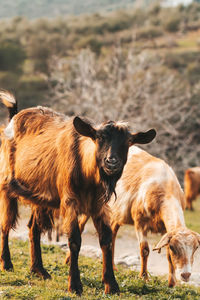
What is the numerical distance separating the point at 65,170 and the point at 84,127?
763mm

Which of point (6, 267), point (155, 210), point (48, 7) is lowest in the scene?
point (6, 267)

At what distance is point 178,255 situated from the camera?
6.28m

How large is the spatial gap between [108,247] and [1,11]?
11334cm

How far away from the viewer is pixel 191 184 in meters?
20.8

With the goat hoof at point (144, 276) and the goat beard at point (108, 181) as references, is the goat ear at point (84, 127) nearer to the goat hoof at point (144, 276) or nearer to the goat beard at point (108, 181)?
the goat beard at point (108, 181)

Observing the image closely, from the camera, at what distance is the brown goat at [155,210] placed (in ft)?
20.6

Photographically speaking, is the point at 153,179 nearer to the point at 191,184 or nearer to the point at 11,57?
the point at 191,184

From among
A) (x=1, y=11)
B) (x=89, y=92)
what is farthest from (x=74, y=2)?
(x=89, y=92)

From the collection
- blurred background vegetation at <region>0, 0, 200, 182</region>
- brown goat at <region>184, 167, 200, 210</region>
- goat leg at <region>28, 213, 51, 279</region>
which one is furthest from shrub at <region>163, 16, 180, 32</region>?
goat leg at <region>28, 213, 51, 279</region>

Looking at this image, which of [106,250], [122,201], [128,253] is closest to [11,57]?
[128,253]

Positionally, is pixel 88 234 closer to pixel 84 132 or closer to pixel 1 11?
pixel 84 132

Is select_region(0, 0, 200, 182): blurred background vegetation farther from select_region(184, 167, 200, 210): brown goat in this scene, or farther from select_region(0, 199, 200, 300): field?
select_region(0, 199, 200, 300): field

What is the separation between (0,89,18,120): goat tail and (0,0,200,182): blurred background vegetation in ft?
6.22

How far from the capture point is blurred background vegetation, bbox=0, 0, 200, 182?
2356cm
